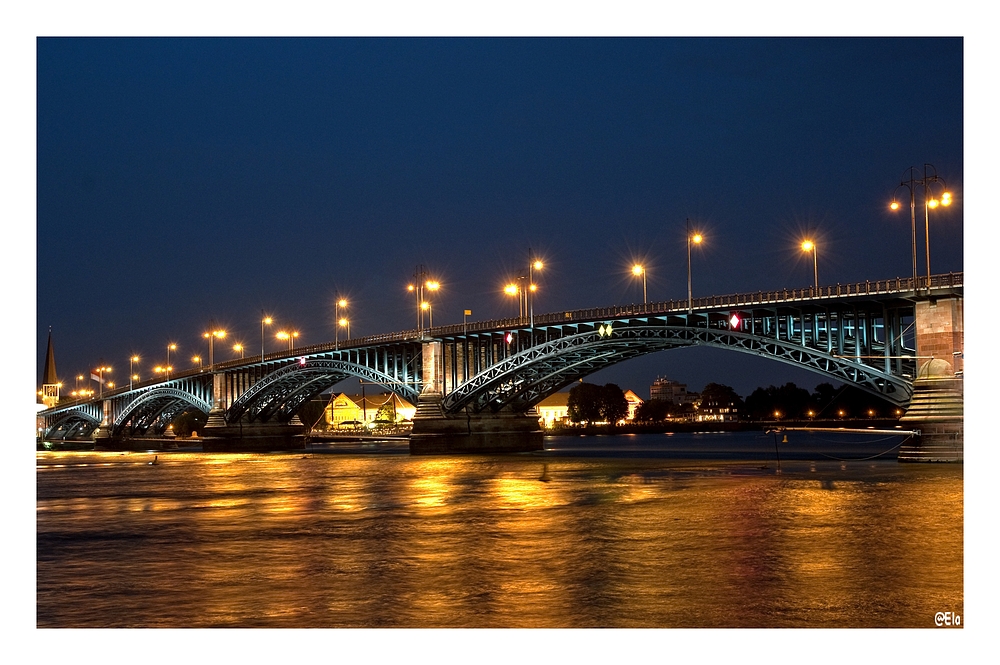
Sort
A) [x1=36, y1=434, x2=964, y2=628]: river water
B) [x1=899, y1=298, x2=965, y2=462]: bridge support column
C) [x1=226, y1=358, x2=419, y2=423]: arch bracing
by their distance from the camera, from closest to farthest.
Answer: [x1=36, y1=434, x2=964, y2=628]: river water
[x1=899, y1=298, x2=965, y2=462]: bridge support column
[x1=226, y1=358, x2=419, y2=423]: arch bracing

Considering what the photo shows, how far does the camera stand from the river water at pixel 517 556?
56.4 ft

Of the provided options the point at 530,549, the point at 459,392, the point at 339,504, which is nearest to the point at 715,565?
the point at 530,549

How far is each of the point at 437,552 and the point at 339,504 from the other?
17017mm

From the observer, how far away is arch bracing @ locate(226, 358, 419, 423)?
349ft

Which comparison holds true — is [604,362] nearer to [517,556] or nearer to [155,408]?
[517,556]

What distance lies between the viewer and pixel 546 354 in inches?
3329

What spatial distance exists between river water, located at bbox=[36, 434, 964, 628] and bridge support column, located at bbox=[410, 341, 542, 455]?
46.1 meters

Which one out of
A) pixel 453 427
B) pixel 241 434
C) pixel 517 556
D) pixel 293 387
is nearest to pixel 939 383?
pixel 517 556

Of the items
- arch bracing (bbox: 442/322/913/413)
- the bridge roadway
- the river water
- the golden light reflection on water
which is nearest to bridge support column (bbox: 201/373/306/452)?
the bridge roadway

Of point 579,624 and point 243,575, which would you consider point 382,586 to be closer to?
point 243,575

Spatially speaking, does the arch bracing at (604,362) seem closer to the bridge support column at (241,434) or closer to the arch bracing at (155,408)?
the bridge support column at (241,434)

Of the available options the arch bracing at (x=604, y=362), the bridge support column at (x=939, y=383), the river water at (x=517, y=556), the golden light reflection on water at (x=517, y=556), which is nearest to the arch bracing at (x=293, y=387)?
the arch bracing at (x=604, y=362)

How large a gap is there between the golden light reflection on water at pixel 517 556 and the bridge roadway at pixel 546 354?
14.9m

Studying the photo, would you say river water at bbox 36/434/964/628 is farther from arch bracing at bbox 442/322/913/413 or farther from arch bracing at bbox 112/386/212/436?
arch bracing at bbox 112/386/212/436
